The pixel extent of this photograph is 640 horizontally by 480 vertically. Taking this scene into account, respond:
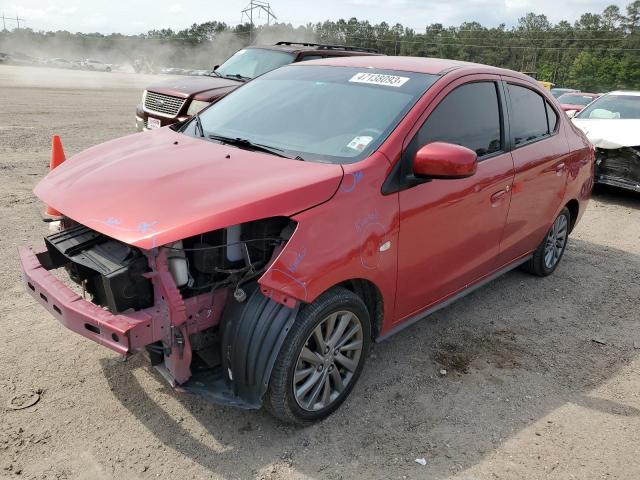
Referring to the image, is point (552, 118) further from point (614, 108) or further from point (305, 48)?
point (305, 48)

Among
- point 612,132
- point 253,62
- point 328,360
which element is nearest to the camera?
point 328,360

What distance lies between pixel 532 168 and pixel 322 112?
1.79 m

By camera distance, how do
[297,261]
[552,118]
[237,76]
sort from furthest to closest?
[237,76] < [552,118] < [297,261]

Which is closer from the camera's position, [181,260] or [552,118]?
[181,260]

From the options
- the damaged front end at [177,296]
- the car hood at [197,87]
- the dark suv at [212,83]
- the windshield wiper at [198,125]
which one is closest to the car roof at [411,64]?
the windshield wiper at [198,125]

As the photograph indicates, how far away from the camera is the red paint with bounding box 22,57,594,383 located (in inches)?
99.0

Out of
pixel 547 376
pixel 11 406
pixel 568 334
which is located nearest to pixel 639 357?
pixel 568 334

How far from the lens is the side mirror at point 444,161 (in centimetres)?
292

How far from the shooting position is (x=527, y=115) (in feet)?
14.2

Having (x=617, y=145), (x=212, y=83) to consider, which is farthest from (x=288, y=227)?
(x=617, y=145)

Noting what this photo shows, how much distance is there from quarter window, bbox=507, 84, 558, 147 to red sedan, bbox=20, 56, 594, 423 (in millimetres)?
195

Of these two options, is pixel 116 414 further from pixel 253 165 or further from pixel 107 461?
pixel 253 165


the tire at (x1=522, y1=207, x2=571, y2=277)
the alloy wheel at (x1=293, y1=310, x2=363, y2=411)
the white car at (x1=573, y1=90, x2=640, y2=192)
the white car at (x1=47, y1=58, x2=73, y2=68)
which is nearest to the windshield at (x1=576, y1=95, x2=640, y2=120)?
the white car at (x1=573, y1=90, x2=640, y2=192)

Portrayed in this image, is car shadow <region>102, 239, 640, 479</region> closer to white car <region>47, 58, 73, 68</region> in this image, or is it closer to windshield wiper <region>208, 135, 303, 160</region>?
windshield wiper <region>208, 135, 303, 160</region>
